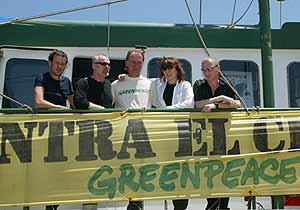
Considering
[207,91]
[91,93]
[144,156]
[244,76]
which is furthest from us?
[244,76]

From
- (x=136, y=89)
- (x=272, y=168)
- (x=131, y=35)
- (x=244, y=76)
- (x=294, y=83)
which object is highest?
(x=131, y=35)

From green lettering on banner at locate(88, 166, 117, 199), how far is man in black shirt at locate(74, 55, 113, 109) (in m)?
0.71

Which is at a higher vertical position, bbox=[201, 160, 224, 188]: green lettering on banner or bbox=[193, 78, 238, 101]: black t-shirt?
bbox=[193, 78, 238, 101]: black t-shirt

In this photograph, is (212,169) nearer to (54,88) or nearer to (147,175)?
(147,175)

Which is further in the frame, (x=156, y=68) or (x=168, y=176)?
(x=156, y=68)

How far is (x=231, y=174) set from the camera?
17.5 ft

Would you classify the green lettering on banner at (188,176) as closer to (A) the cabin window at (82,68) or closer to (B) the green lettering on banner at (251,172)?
(B) the green lettering on banner at (251,172)

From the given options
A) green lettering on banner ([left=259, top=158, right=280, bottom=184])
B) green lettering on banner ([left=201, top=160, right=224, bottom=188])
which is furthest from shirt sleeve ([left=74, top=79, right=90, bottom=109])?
green lettering on banner ([left=259, top=158, right=280, bottom=184])

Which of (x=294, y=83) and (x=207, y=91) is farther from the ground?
(x=294, y=83)

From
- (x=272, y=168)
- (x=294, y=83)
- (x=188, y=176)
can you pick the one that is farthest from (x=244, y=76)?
(x=188, y=176)

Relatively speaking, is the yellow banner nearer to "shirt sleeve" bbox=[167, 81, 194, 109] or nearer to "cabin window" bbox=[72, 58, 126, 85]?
"shirt sleeve" bbox=[167, 81, 194, 109]

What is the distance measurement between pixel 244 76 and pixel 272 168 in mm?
2161

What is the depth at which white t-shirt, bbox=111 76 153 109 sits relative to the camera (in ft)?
18.7

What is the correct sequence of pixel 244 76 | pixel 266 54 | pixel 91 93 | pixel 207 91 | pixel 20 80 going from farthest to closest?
1. pixel 244 76
2. pixel 20 80
3. pixel 266 54
4. pixel 207 91
5. pixel 91 93
